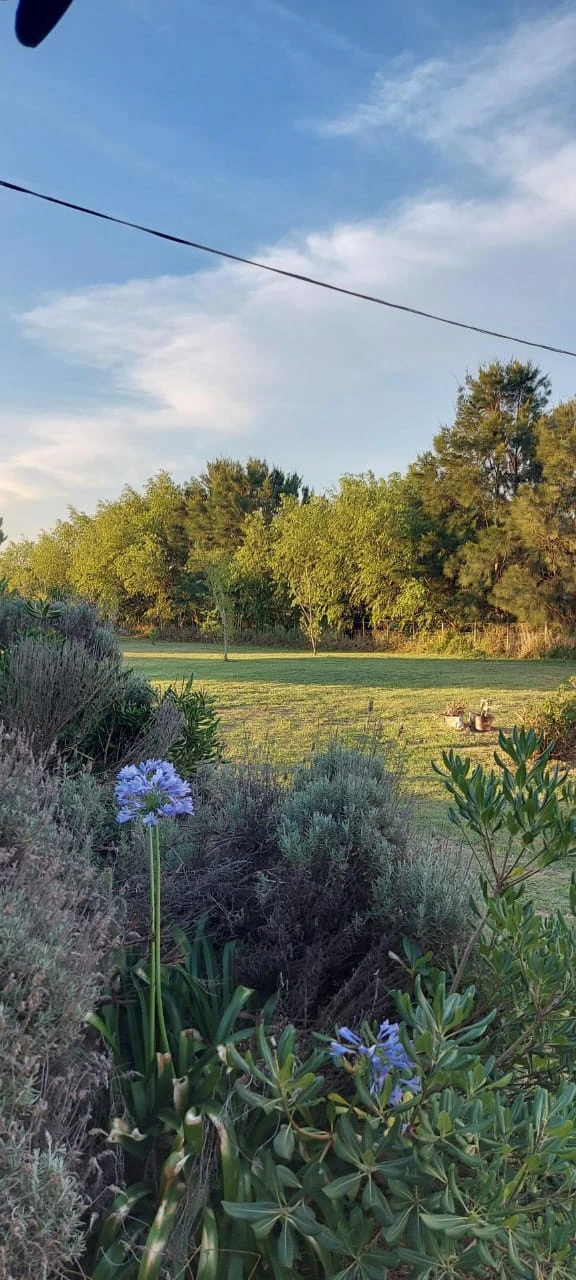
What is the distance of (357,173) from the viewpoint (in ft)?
20.6

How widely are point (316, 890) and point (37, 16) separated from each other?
2.04m

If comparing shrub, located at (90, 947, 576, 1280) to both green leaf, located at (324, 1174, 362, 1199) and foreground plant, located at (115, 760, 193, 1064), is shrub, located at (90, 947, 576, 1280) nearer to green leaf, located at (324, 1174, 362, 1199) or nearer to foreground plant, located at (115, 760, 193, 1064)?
green leaf, located at (324, 1174, 362, 1199)

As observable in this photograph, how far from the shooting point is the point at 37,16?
127 centimetres

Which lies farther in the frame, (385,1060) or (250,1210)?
(385,1060)

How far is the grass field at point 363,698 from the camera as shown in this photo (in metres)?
6.32

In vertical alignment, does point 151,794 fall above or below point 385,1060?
above

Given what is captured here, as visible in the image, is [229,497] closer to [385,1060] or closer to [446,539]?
[446,539]

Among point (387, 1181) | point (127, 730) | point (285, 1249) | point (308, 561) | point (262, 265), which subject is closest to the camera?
point (285, 1249)

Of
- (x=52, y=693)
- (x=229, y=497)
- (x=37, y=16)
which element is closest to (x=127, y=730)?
(x=52, y=693)

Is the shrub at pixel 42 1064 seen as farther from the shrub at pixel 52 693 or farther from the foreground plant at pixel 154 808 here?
the shrub at pixel 52 693

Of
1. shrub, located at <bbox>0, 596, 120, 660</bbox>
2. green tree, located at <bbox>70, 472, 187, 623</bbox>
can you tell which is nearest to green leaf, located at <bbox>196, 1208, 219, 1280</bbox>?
shrub, located at <bbox>0, 596, 120, 660</bbox>

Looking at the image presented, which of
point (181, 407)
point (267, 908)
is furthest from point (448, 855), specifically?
point (181, 407)

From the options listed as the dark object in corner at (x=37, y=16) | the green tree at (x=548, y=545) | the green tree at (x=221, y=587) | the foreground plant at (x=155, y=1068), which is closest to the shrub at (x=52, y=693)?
the foreground plant at (x=155, y=1068)

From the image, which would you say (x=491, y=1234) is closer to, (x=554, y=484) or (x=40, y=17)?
(x=40, y=17)
